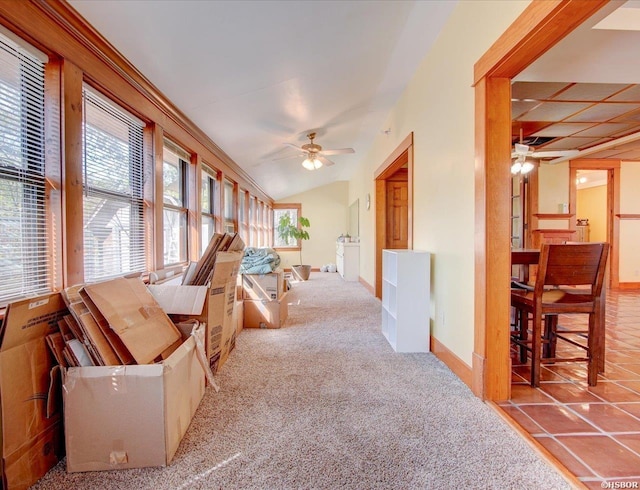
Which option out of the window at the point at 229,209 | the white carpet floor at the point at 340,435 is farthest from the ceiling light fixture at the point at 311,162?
the white carpet floor at the point at 340,435

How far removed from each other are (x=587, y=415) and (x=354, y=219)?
672 cm

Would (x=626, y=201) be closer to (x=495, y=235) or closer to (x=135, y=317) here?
(x=495, y=235)

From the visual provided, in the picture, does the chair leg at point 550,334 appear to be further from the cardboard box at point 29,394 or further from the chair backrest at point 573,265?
the cardboard box at point 29,394

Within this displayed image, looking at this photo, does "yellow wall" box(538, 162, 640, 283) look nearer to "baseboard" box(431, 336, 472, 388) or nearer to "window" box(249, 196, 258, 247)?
"baseboard" box(431, 336, 472, 388)

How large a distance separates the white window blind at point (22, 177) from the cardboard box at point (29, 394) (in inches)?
7.2

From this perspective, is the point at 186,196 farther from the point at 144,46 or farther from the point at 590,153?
the point at 590,153

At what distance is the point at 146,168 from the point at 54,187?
2.97 feet

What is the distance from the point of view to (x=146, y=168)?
7.61 feet

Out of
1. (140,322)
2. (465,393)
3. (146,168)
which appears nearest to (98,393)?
(140,322)

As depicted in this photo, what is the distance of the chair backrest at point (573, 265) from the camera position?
188cm

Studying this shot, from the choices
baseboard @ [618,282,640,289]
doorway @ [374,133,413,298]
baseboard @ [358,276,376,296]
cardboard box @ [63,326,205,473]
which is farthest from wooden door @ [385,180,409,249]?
cardboard box @ [63,326,205,473]

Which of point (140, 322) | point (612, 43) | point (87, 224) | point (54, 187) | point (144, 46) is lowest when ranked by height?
point (140, 322)

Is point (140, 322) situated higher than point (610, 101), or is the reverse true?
point (610, 101)

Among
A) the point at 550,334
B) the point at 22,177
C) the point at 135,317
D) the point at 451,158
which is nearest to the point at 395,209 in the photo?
the point at 451,158
